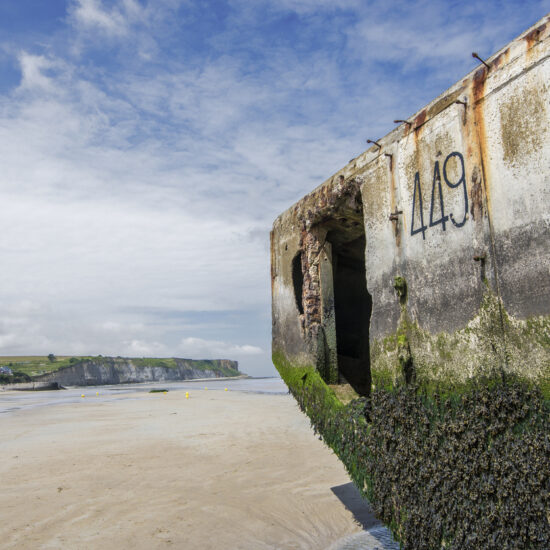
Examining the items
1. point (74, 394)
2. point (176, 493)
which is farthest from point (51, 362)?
point (176, 493)

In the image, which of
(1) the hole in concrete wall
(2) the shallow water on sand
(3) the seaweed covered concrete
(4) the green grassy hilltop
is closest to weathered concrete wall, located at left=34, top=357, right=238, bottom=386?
(4) the green grassy hilltop

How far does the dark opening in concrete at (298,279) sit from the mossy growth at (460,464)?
6.42 ft

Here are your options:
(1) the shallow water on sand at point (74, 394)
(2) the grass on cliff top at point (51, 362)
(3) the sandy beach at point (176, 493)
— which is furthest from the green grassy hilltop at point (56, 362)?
(3) the sandy beach at point (176, 493)

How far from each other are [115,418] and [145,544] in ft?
31.6

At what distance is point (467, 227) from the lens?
2.90 m

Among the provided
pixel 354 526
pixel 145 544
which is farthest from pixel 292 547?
pixel 145 544

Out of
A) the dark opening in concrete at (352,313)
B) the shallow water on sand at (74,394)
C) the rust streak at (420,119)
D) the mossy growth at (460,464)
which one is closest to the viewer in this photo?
the mossy growth at (460,464)

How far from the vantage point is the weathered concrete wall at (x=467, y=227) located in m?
2.46

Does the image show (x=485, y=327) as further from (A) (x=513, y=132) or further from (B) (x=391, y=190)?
(B) (x=391, y=190)

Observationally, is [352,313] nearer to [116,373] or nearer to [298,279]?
[298,279]

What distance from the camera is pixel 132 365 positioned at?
279ft

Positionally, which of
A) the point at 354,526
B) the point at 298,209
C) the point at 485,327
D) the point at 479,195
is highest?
the point at 298,209

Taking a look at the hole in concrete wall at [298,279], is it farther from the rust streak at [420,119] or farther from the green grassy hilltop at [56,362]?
the green grassy hilltop at [56,362]

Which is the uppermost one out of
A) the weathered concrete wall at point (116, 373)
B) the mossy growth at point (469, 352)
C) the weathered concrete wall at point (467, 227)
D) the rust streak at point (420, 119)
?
the rust streak at point (420, 119)
